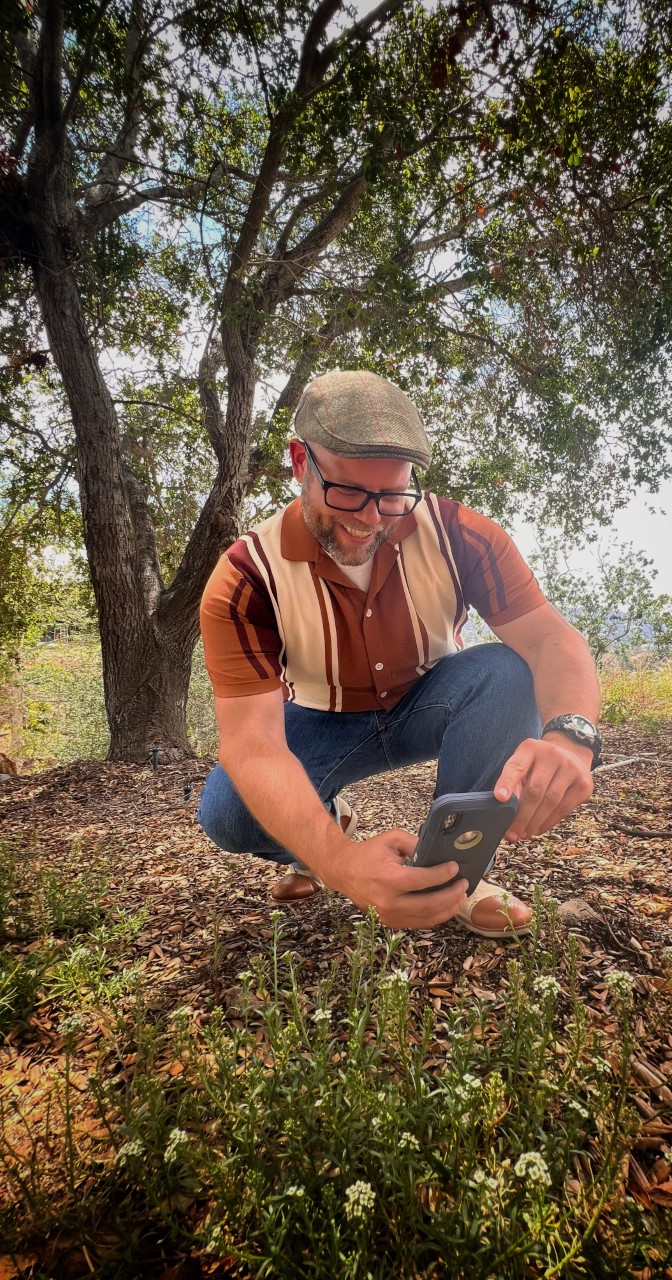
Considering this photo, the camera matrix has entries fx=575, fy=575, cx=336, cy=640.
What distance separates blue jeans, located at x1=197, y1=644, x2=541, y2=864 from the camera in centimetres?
221

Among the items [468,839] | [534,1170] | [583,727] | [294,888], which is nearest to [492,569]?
[583,727]

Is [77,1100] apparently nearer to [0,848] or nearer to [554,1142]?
[554,1142]

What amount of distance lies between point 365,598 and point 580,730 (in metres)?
0.97

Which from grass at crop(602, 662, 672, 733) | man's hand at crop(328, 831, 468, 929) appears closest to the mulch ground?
man's hand at crop(328, 831, 468, 929)

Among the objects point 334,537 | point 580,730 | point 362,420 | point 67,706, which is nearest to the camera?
point 580,730

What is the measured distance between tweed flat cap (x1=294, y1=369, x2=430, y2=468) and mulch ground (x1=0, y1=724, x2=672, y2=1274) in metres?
1.74

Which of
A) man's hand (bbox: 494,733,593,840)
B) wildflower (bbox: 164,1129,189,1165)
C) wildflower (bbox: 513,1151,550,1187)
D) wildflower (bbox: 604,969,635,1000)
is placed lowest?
wildflower (bbox: 164,1129,189,1165)

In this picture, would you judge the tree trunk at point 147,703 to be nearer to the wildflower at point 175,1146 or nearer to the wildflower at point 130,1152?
the wildflower at point 130,1152

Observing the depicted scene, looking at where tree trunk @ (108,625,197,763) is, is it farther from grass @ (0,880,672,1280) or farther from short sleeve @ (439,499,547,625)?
grass @ (0,880,672,1280)

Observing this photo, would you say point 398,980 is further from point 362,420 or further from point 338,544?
point 362,420

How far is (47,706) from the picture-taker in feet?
56.0

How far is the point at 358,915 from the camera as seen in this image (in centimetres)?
250

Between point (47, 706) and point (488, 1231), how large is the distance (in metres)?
18.2

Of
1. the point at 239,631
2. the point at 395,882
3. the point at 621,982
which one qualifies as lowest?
the point at 621,982
